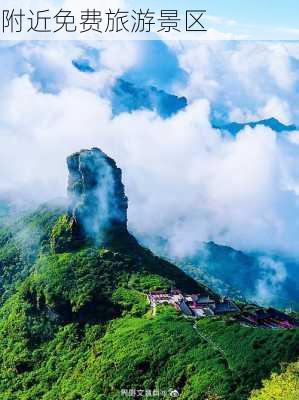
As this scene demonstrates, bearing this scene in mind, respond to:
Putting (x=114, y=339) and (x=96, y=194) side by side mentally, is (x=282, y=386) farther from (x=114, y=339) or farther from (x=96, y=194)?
(x=96, y=194)

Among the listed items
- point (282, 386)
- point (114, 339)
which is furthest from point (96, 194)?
point (282, 386)

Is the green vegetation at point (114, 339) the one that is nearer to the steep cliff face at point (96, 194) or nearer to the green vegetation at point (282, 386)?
the green vegetation at point (282, 386)

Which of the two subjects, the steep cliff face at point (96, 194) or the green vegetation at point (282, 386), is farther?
the steep cliff face at point (96, 194)

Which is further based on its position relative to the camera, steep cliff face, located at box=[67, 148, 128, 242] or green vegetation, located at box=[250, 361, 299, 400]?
steep cliff face, located at box=[67, 148, 128, 242]

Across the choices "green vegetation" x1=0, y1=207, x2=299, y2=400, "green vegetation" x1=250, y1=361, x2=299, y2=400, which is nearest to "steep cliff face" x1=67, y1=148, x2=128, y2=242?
"green vegetation" x1=0, y1=207, x2=299, y2=400

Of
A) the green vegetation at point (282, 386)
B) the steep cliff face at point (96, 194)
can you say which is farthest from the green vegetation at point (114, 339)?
the steep cliff face at point (96, 194)

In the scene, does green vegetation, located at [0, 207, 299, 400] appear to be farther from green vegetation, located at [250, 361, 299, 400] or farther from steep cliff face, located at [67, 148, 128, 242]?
steep cliff face, located at [67, 148, 128, 242]

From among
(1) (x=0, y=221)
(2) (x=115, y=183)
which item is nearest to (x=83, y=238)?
(2) (x=115, y=183)
